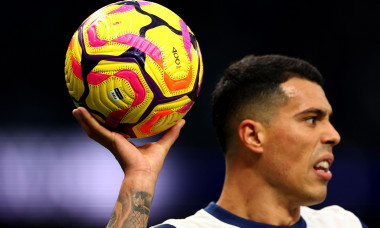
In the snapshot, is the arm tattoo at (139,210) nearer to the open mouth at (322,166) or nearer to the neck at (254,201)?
the neck at (254,201)

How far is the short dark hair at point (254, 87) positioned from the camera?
198 cm

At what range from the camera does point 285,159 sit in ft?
6.23

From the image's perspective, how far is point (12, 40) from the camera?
4094 millimetres

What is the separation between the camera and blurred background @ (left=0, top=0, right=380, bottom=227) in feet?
12.0

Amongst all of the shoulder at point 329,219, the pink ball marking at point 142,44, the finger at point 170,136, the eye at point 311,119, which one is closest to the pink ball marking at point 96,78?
the pink ball marking at point 142,44

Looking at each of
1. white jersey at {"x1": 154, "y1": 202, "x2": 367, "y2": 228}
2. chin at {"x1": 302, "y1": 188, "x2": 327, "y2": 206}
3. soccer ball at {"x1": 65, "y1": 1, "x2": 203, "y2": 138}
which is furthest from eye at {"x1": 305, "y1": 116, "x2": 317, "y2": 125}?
soccer ball at {"x1": 65, "y1": 1, "x2": 203, "y2": 138}

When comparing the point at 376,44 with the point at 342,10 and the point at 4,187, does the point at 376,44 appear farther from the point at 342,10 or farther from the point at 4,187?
the point at 4,187

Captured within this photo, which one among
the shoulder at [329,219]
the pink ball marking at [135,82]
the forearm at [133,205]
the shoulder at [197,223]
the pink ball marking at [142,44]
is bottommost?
the shoulder at [329,219]

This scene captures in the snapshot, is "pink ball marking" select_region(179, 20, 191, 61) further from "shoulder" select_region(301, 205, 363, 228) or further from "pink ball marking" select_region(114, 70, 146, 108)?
"shoulder" select_region(301, 205, 363, 228)

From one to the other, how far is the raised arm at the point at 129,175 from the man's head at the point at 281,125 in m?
0.46

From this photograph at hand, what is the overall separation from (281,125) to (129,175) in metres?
0.63

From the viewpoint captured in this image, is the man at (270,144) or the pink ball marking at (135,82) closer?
the pink ball marking at (135,82)

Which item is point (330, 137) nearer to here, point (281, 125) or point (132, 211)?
point (281, 125)

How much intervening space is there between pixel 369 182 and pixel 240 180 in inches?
86.1
